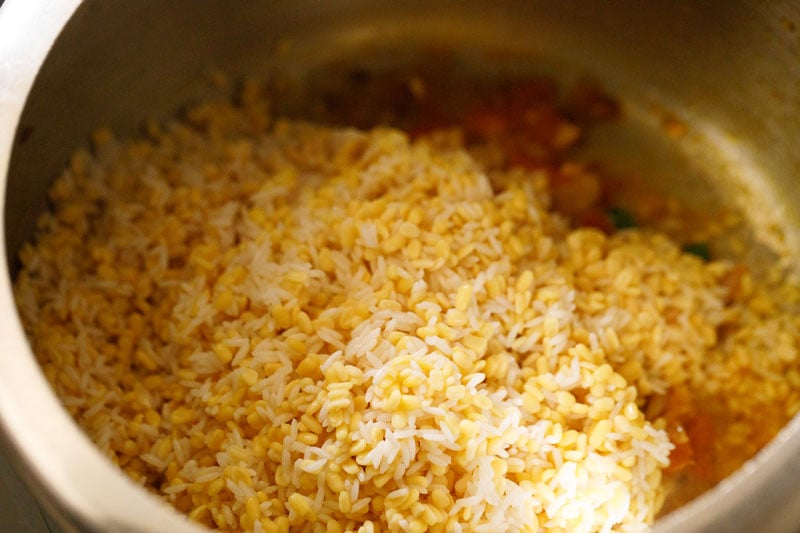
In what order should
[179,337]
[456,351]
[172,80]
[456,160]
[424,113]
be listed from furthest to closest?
[424,113] < [172,80] < [456,160] < [179,337] < [456,351]

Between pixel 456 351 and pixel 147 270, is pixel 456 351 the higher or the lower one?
the higher one

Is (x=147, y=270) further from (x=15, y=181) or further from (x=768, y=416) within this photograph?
(x=768, y=416)

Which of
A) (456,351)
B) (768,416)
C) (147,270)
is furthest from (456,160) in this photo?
(768,416)

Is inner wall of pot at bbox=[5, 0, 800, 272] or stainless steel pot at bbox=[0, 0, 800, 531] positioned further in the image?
inner wall of pot at bbox=[5, 0, 800, 272]

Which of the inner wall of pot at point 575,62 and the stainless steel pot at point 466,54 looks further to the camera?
the inner wall of pot at point 575,62

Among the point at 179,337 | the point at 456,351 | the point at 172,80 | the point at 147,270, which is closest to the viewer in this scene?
the point at 456,351

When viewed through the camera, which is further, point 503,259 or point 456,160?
point 456,160

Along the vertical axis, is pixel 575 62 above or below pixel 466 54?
above

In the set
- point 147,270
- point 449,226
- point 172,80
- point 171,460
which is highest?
point 449,226
